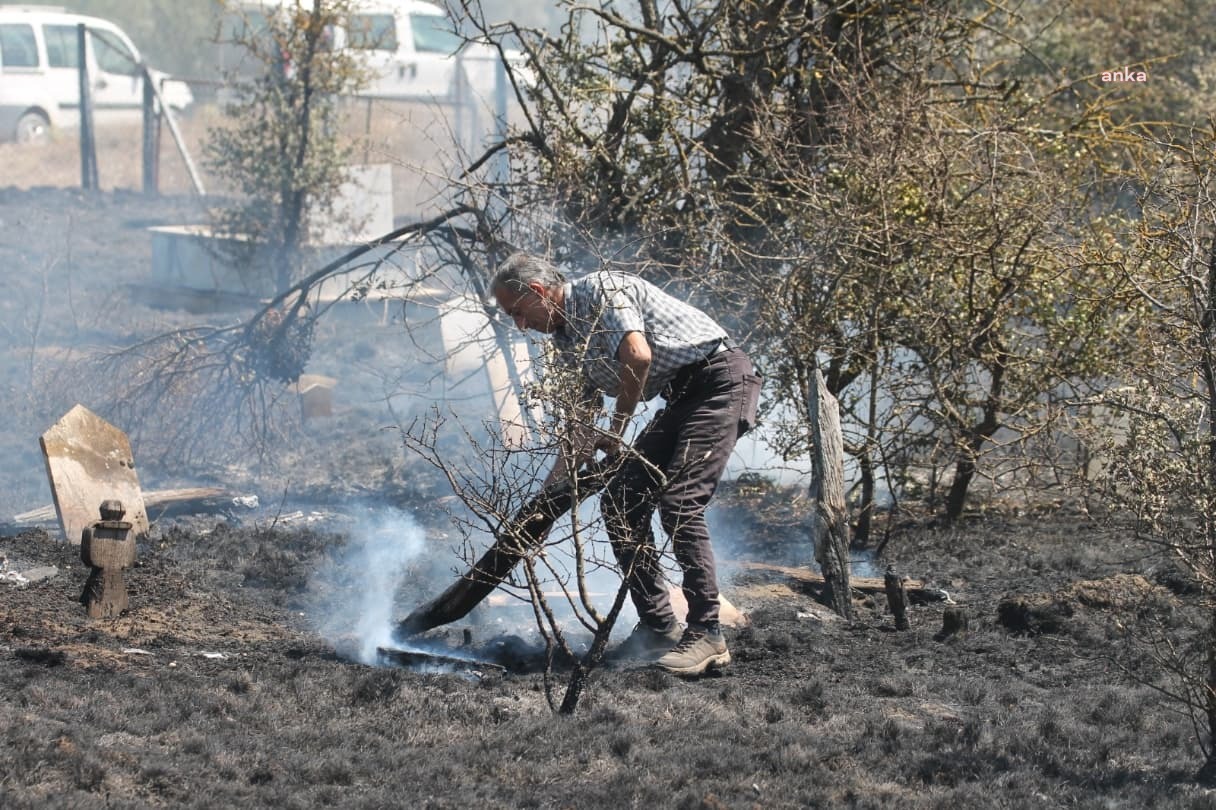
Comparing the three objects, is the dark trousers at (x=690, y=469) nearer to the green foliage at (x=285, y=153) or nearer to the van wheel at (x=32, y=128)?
the green foliage at (x=285, y=153)

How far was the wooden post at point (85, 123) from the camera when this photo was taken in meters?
15.9

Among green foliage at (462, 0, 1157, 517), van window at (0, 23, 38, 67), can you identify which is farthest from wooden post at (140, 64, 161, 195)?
green foliage at (462, 0, 1157, 517)

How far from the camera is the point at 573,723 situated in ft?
14.1

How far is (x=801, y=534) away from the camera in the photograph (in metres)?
8.09

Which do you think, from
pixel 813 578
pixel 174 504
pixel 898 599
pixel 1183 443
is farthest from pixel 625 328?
pixel 174 504

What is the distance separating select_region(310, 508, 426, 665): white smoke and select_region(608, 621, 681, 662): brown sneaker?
3.28 ft

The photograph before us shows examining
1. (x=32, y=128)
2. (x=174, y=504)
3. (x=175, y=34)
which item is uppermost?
(x=175, y=34)

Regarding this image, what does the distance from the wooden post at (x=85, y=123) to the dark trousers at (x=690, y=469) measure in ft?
43.5

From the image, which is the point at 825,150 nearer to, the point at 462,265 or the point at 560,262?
the point at 560,262

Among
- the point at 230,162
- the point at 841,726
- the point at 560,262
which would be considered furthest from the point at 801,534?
the point at 230,162

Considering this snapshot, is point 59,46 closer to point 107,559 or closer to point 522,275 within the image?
point 107,559

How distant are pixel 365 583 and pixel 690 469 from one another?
89.7 inches

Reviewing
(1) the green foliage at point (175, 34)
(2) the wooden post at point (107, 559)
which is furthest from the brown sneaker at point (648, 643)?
(1) the green foliage at point (175, 34)

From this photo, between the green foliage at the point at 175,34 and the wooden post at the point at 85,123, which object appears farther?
the green foliage at the point at 175,34
